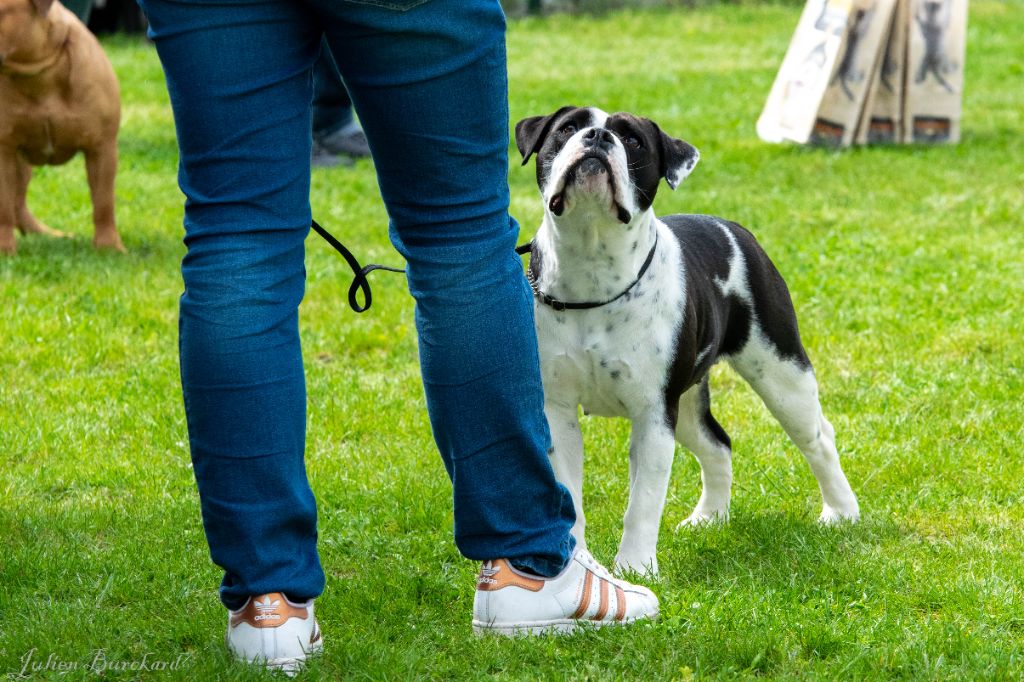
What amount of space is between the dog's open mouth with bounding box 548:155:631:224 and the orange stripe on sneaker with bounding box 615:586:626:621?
0.95m

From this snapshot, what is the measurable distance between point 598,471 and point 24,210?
467cm

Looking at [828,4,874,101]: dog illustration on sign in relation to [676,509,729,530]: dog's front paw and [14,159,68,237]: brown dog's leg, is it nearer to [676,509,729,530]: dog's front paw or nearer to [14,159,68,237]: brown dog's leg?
[14,159,68,237]: brown dog's leg

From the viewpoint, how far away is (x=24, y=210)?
7.59 metres

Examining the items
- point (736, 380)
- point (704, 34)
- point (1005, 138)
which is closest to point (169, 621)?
point (736, 380)

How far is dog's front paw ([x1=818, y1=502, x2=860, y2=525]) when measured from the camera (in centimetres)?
386

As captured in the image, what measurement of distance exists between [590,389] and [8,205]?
15.7 ft

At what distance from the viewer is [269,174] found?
2.44 metres

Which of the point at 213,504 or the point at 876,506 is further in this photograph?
the point at 876,506

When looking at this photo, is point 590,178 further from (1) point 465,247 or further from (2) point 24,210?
(2) point 24,210

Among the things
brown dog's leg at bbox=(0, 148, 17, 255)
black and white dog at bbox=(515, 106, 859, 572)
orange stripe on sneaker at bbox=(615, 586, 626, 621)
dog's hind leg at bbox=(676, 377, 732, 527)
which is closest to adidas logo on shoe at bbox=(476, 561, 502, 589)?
orange stripe on sneaker at bbox=(615, 586, 626, 621)

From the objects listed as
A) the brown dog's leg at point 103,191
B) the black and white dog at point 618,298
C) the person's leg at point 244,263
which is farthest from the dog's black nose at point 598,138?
the brown dog's leg at point 103,191

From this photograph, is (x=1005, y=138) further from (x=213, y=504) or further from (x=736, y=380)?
(x=213, y=504)

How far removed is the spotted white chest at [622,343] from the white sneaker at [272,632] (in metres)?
1.04

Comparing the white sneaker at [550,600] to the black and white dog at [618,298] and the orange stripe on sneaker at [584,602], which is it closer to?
the orange stripe on sneaker at [584,602]
